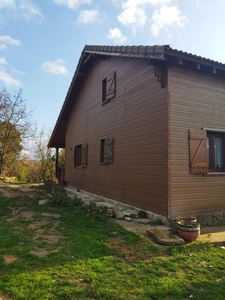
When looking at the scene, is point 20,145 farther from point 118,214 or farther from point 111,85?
point 118,214

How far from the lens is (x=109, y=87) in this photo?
27.6 feet

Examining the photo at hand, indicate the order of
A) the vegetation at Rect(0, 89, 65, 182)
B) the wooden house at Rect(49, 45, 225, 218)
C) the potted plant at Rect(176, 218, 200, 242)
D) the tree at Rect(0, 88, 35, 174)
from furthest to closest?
the vegetation at Rect(0, 89, 65, 182), the tree at Rect(0, 88, 35, 174), the wooden house at Rect(49, 45, 225, 218), the potted plant at Rect(176, 218, 200, 242)

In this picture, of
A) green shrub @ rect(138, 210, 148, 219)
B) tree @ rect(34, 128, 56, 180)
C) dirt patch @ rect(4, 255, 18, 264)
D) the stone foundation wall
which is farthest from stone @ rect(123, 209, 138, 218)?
tree @ rect(34, 128, 56, 180)

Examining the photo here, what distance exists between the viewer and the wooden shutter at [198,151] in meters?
5.36

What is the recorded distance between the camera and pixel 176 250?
3.68 m

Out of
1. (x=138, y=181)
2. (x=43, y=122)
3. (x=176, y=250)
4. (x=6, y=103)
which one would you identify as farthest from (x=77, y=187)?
(x=43, y=122)

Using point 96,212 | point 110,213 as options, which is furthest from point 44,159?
point 110,213

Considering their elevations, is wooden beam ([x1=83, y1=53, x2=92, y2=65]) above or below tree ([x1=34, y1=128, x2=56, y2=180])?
above

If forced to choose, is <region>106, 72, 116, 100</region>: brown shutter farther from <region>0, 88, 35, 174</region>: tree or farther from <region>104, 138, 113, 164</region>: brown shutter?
<region>0, 88, 35, 174</region>: tree

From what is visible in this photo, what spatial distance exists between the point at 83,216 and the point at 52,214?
1044 mm

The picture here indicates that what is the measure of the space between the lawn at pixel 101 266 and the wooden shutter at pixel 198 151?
1987mm

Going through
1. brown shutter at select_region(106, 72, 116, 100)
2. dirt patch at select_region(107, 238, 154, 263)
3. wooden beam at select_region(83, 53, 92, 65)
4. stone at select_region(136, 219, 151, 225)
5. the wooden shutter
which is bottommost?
dirt patch at select_region(107, 238, 154, 263)

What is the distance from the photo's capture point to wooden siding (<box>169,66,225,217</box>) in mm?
5172

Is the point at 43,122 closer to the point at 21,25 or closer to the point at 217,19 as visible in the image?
the point at 21,25
